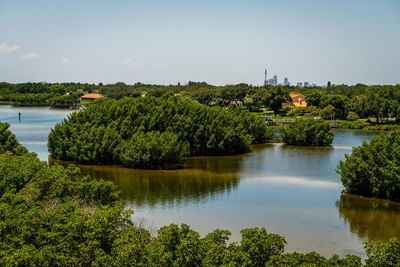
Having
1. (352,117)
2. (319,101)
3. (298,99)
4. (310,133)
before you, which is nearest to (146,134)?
(310,133)

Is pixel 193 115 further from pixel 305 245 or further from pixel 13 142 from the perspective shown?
pixel 305 245

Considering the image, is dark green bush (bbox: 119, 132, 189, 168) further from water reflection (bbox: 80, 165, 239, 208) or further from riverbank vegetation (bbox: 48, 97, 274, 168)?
water reflection (bbox: 80, 165, 239, 208)

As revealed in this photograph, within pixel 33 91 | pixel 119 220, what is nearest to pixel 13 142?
pixel 119 220

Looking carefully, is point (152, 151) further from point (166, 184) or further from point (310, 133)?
point (310, 133)

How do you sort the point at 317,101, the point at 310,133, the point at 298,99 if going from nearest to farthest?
the point at 310,133
the point at 317,101
the point at 298,99

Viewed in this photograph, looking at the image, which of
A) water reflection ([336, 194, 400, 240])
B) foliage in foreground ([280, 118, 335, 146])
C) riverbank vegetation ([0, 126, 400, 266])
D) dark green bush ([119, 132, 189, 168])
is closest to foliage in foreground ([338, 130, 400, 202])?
water reflection ([336, 194, 400, 240])

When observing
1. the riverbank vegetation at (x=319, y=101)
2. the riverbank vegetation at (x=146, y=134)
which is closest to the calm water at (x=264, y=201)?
the riverbank vegetation at (x=146, y=134)
